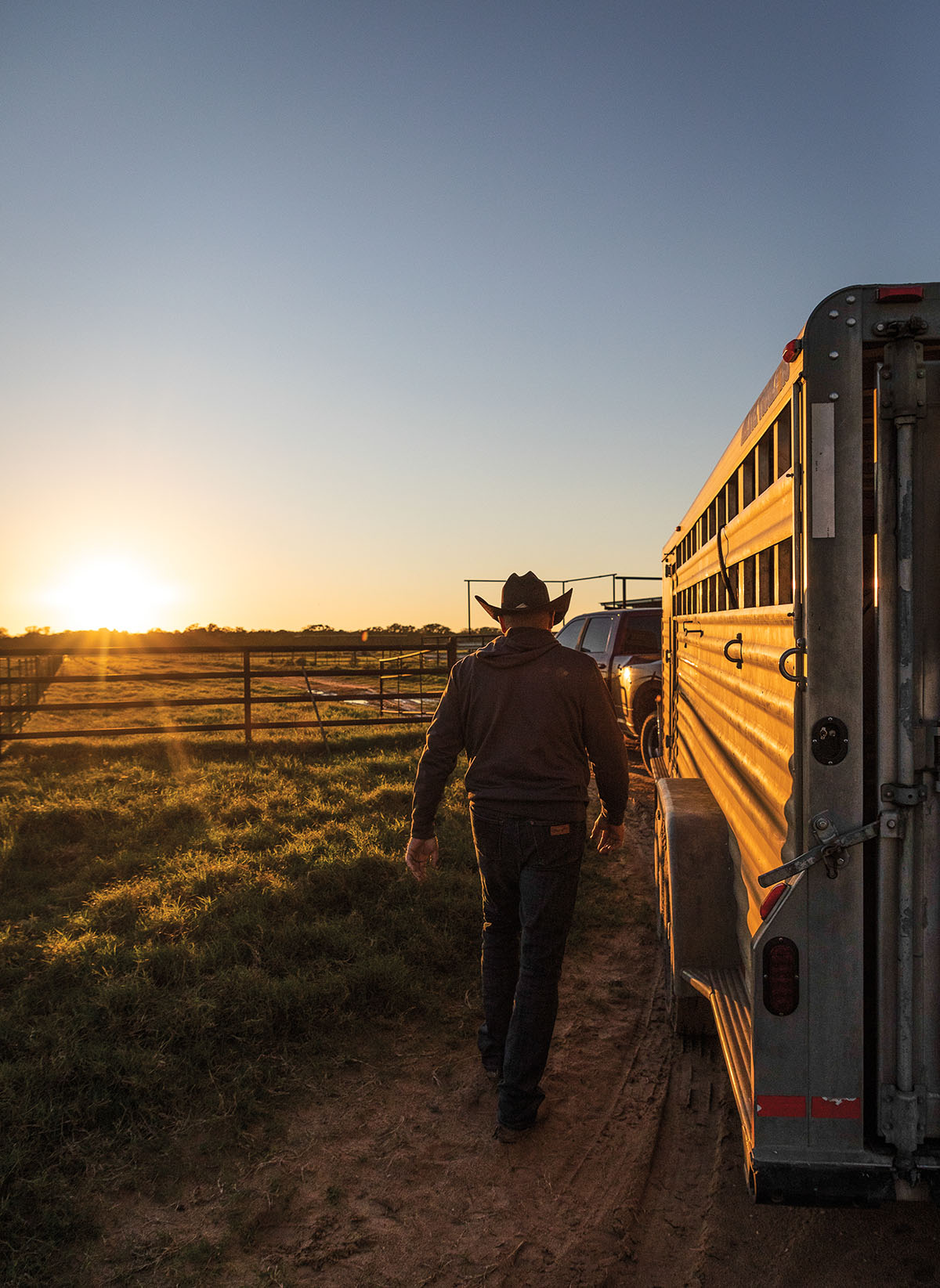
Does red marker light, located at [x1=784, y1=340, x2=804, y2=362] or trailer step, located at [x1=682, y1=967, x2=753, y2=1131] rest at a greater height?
red marker light, located at [x1=784, y1=340, x2=804, y2=362]

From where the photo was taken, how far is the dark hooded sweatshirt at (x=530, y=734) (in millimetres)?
3400

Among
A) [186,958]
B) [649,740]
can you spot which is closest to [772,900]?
[186,958]

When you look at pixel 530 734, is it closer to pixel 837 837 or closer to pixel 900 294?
pixel 837 837

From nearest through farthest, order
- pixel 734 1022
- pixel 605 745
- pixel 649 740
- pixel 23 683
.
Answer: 1. pixel 734 1022
2. pixel 605 745
3. pixel 649 740
4. pixel 23 683

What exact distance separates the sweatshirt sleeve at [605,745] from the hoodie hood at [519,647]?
242mm

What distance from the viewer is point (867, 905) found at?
235 cm

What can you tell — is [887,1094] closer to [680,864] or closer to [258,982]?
[680,864]

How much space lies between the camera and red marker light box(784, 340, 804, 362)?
225 cm

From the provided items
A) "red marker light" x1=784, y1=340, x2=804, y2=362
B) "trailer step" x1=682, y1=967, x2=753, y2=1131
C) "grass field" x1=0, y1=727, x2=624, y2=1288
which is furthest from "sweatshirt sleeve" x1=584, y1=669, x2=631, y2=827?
"grass field" x1=0, y1=727, x2=624, y2=1288

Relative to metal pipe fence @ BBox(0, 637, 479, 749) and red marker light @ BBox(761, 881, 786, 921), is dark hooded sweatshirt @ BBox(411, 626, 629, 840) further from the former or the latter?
metal pipe fence @ BBox(0, 637, 479, 749)

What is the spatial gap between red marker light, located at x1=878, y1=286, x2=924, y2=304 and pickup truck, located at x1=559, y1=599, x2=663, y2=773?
738 centimetres

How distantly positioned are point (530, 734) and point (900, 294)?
1966mm

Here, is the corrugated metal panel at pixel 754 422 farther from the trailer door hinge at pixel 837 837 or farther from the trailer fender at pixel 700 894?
the trailer fender at pixel 700 894

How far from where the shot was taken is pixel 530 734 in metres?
3.42
